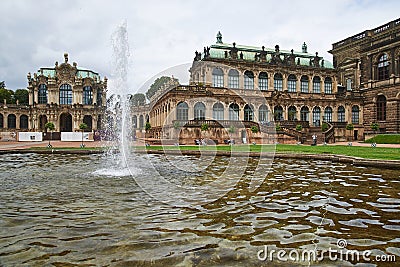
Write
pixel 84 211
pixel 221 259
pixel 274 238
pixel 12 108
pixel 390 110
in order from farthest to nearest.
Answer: pixel 12 108 < pixel 390 110 < pixel 84 211 < pixel 274 238 < pixel 221 259

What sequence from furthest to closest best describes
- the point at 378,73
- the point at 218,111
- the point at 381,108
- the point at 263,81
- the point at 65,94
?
1. the point at 65,94
2. the point at 263,81
3. the point at 378,73
4. the point at 381,108
5. the point at 218,111

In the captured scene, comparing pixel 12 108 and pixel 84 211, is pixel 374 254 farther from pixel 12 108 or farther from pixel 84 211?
pixel 12 108

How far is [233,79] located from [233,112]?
632 centimetres

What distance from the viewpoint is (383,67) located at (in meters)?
53.7

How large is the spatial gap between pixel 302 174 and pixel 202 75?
145 feet

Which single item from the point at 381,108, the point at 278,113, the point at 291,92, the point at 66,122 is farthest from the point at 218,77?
the point at 66,122

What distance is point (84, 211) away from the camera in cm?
820

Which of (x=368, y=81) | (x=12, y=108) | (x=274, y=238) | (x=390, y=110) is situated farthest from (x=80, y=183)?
(x=12, y=108)

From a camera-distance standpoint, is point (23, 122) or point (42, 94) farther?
point (42, 94)

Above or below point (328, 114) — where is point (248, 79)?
above

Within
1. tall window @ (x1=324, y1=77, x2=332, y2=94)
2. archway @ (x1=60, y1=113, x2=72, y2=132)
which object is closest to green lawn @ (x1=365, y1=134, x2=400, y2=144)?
tall window @ (x1=324, y1=77, x2=332, y2=94)

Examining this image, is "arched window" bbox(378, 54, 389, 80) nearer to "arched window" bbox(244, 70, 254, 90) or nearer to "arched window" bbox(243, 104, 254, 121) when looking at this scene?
"arched window" bbox(244, 70, 254, 90)

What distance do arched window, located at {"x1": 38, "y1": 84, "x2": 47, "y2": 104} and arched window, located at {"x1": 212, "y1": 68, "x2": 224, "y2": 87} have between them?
152 ft

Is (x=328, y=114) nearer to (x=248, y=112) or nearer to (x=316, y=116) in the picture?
(x=316, y=116)
